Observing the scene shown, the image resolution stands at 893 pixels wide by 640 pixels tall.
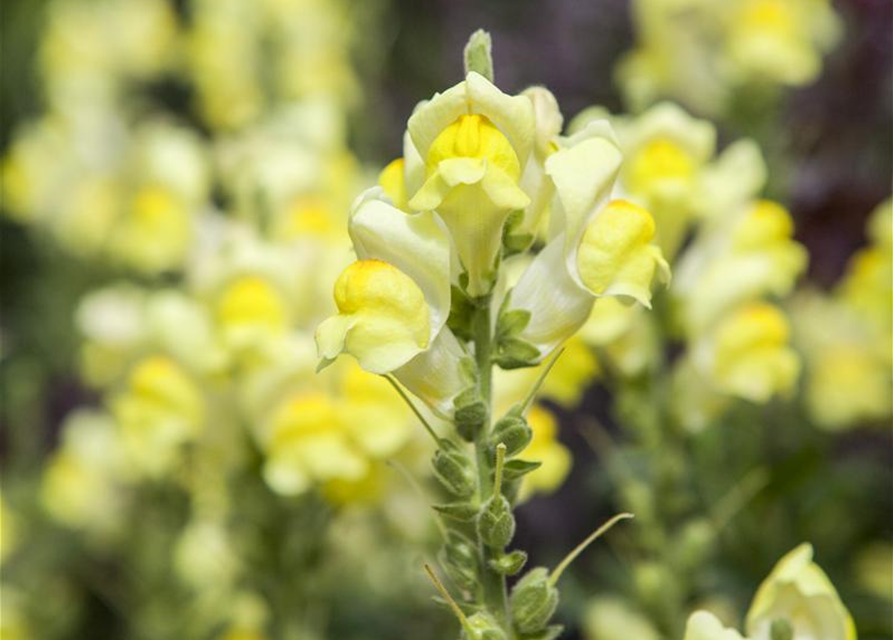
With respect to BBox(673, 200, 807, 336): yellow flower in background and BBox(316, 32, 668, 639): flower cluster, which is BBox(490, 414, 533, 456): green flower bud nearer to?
BBox(316, 32, 668, 639): flower cluster

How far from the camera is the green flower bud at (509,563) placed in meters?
0.97

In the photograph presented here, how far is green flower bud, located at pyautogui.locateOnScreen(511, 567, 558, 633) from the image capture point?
3.24 ft

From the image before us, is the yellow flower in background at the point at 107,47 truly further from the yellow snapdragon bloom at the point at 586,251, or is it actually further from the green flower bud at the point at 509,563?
the green flower bud at the point at 509,563

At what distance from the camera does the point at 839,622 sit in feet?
3.50

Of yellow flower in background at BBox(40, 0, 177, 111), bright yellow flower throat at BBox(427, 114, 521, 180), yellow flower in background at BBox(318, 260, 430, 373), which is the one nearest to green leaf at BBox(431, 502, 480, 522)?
yellow flower in background at BBox(318, 260, 430, 373)

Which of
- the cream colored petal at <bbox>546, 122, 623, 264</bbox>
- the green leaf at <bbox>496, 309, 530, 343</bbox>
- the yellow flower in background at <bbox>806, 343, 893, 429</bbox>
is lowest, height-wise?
the yellow flower in background at <bbox>806, 343, 893, 429</bbox>

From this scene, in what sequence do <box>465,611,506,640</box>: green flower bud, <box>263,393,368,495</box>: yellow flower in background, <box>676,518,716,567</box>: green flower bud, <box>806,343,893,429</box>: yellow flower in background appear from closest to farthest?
<box>465,611,506,640</box>: green flower bud
<box>676,518,716,567</box>: green flower bud
<box>263,393,368,495</box>: yellow flower in background
<box>806,343,893,429</box>: yellow flower in background

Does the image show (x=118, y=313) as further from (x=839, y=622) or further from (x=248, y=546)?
(x=839, y=622)

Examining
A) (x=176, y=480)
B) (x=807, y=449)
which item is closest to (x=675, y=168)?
(x=807, y=449)

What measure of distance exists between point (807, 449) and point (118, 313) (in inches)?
37.4

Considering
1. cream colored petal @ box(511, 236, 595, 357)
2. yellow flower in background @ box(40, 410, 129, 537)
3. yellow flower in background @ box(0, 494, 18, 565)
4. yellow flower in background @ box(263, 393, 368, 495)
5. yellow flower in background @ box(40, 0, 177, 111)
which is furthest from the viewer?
yellow flower in background @ box(40, 0, 177, 111)

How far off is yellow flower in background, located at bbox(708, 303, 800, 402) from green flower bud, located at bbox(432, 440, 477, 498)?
58 cm

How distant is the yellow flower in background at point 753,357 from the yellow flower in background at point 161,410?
23.9 inches

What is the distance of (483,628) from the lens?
0.95 m
